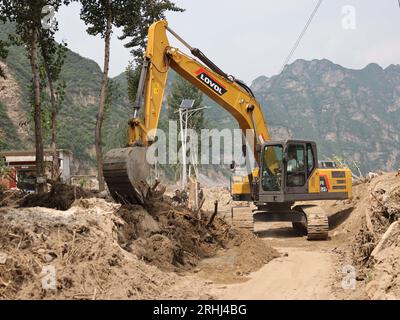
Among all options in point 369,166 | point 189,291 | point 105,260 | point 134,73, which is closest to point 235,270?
point 189,291

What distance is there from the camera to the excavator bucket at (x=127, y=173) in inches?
406

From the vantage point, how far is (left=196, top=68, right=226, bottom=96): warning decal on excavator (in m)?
14.3

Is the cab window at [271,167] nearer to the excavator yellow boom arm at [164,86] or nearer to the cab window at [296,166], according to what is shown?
the cab window at [296,166]

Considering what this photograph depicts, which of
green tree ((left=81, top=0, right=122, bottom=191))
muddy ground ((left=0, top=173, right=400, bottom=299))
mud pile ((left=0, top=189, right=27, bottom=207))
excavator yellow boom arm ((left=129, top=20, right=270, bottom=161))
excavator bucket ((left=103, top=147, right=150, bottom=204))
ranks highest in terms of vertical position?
green tree ((left=81, top=0, right=122, bottom=191))

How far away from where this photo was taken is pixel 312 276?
9.48 metres

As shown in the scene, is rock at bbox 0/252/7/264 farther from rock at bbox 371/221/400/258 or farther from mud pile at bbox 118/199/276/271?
rock at bbox 371/221/400/258

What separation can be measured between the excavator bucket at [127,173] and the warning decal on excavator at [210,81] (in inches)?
165

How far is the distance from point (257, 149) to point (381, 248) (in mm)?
7285

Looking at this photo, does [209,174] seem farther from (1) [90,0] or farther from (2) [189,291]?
(2) [189,291]

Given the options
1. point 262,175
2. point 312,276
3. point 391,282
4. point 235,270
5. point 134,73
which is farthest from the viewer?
point 134,73

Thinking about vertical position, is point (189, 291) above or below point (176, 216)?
below

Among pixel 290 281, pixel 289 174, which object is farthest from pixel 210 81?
pixel 290 281

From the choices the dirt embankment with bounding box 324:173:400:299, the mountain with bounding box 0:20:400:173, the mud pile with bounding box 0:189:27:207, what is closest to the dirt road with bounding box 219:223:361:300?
the dirt embankment with bounding box 324:173:400:299
